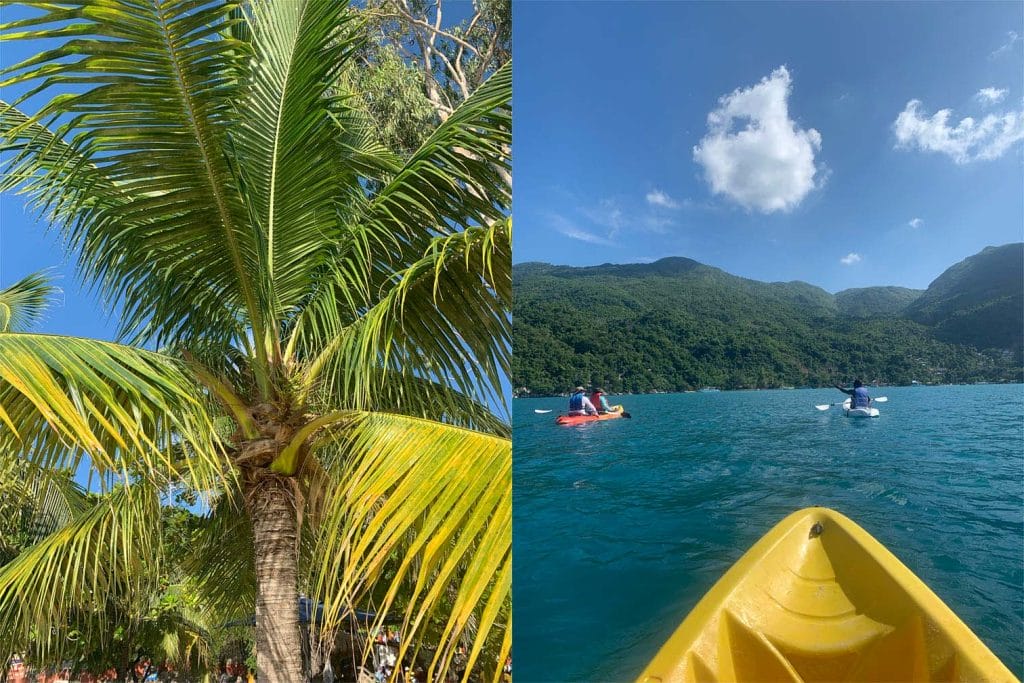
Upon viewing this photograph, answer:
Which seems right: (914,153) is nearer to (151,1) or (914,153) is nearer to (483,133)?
(483,133)

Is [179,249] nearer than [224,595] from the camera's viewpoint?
Yes

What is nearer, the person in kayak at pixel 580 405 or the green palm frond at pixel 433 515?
the green palm frond at pixel 433 515

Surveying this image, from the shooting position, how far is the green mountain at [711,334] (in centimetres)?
231

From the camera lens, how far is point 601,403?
8.85 ft

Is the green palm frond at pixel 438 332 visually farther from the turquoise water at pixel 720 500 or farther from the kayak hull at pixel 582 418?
the turquoise water at pixel 720 500

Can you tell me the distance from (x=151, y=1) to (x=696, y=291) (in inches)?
70.5

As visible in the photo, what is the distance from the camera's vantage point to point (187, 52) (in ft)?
6.12

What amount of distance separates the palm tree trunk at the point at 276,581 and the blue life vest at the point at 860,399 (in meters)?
1.78

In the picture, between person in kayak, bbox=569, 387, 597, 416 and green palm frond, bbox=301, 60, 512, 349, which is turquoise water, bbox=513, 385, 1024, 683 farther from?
green palm frond, bbox=301, 60, 512, 349

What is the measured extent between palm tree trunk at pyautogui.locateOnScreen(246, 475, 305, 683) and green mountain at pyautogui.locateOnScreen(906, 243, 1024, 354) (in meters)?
2.04

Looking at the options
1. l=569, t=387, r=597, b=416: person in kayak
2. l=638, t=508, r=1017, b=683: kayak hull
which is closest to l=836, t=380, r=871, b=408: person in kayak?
l=638, t=508, r=1017, b=683: kayak hull

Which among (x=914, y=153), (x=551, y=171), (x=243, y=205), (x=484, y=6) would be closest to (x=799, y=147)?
(x=914, y=153)

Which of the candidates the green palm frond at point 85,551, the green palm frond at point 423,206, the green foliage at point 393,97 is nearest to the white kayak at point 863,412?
the green palm frond at point 423,206

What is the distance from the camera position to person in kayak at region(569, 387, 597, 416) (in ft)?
8.67
